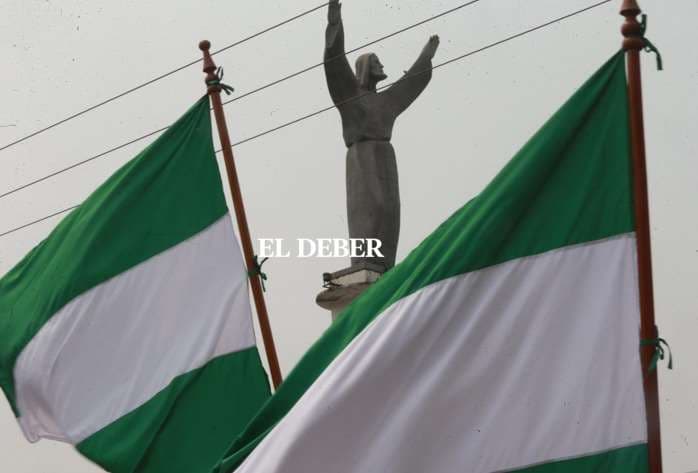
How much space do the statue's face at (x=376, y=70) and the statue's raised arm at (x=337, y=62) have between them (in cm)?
24

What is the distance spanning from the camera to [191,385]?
11289 millimetres

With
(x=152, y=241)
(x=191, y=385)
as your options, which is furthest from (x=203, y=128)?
(x=191, y=385)

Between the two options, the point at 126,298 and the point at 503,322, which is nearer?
the point at 503,322

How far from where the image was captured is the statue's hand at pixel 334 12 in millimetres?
12508

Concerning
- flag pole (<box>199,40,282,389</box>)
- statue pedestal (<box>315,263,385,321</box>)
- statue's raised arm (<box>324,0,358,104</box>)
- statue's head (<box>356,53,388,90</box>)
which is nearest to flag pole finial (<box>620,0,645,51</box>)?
flag pole (<box>199,40,282,389</box>)

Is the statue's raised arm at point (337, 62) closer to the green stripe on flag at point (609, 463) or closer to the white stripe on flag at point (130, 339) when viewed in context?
the white stripe on flag at point (130, 339)

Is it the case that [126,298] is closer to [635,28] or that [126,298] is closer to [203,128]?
[203,128]

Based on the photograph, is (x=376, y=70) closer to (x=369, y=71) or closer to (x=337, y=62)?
(x=369, y=71)

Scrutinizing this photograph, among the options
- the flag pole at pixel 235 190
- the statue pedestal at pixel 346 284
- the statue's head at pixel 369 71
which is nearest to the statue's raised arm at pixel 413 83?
the statue's head at pixel 369 71

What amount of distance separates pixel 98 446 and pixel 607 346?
4.21 meters

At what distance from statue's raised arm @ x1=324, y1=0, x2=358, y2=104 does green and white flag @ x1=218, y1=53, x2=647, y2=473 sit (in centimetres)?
442

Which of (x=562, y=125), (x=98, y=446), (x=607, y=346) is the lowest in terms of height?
(x=98, y=446)

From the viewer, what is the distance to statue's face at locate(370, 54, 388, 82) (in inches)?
534

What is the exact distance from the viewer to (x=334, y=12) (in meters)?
12.6
